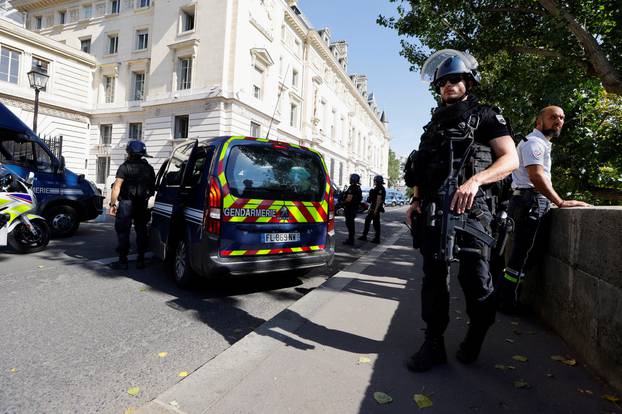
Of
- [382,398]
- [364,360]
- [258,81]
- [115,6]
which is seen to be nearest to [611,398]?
[382,398]

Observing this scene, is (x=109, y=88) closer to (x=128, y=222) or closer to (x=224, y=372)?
(x=128, y=222)

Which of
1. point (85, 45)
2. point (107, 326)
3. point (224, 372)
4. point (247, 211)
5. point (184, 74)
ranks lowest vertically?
point (107, 326)

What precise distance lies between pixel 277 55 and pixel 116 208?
26.4 m

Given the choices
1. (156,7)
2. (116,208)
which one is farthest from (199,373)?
(156,7)

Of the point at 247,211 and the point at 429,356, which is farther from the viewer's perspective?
the point at 247,211

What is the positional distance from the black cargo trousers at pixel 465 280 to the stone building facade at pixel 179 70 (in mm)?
18257

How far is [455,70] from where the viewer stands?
7.57 ft

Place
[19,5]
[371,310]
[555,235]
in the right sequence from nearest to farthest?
[555,235]
[371,310]
[19,5]

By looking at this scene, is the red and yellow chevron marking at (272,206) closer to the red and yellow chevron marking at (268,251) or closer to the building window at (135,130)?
the red and yellow chevron marking at (268,251)

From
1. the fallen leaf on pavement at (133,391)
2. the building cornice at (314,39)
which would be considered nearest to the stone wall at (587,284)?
the fallen leaf on pavement at (133,391)

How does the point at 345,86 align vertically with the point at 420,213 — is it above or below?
above

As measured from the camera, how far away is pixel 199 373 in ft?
7.02

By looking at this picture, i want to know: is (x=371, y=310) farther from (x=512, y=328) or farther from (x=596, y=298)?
(x=596, y=298)

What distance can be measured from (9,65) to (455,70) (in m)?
30.0
